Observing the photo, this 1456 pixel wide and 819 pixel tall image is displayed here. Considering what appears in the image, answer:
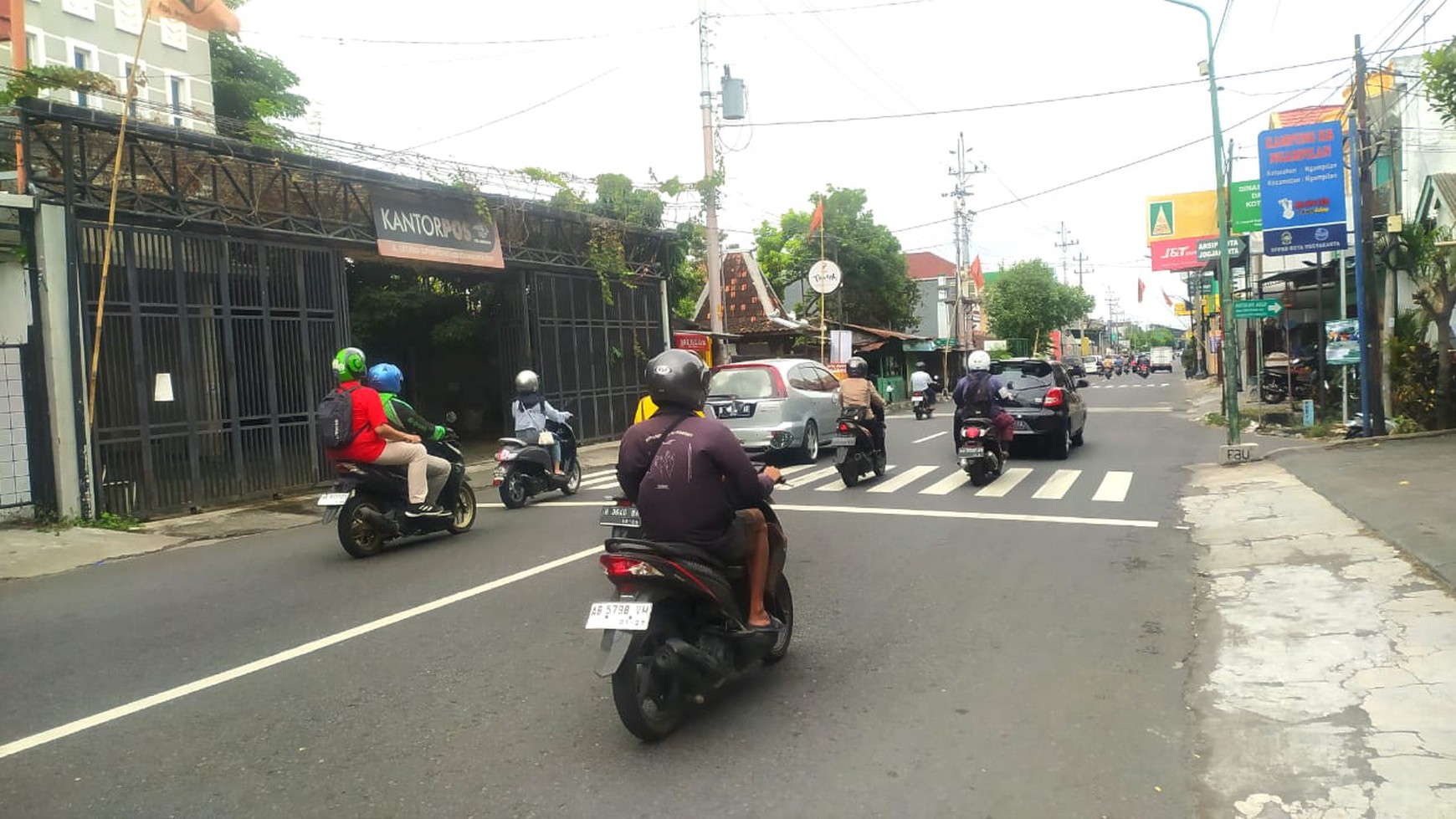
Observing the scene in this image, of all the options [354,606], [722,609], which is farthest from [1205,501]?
[354,606]

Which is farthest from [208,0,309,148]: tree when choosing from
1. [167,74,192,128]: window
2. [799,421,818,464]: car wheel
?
[799,421,818,464]: car wheel

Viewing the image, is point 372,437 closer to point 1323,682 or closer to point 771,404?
point 1323,682

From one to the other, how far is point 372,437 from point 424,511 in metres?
0.95

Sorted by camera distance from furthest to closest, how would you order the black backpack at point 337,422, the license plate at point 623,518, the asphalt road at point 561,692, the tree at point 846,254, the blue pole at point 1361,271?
the tree at point 846,254 → the blue pole at point 1361,271 → the black backpack at point 337,422 → the license plate at point 623,518 → the asphalt road at point 561,692

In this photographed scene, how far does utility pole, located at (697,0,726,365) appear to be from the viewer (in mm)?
21859

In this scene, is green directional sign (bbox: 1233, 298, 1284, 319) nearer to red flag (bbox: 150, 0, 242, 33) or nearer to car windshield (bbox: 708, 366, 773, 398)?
car windshield (bbox: 708, 366, 773, 398)

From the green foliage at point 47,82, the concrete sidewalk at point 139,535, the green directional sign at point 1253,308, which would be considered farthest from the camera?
the green directional sign at point 1253,308

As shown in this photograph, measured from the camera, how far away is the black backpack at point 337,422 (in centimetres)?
811

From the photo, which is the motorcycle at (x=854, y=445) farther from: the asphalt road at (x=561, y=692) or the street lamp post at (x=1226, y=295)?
the street lamp post at (x=1226, y=295)

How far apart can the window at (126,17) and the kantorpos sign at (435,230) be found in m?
12.1

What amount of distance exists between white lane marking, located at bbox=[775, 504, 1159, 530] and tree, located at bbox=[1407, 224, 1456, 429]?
27.4 ft

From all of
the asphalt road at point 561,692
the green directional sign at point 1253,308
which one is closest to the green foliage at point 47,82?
the asphalt road at point 561,692

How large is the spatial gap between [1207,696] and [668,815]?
107 inches

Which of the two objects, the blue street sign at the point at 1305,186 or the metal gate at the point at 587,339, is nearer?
the blue street sign at the point at 1305,186
